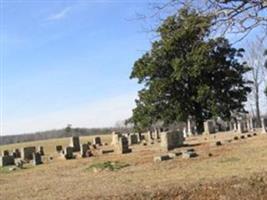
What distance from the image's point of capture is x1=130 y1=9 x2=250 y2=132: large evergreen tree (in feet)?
160

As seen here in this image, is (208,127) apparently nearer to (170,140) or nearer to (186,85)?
(186,85)

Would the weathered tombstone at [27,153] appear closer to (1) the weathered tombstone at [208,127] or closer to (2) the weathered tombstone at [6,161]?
(2) the weathered tombstone at [6,161]

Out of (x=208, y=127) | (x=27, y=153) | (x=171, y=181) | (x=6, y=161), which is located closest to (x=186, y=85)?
(x=208, y=127)

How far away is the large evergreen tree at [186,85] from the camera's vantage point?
4891cm

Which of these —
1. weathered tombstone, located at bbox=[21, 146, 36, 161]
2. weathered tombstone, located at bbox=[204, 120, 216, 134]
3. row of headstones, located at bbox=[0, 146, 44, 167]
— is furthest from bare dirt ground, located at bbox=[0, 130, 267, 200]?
weathered tombstone, located at bbox=[204, 120, 216, 134]

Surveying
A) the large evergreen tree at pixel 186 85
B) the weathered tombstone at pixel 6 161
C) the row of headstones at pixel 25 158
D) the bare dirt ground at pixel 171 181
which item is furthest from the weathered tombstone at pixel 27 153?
the bare dirt ground at pixel 171 181

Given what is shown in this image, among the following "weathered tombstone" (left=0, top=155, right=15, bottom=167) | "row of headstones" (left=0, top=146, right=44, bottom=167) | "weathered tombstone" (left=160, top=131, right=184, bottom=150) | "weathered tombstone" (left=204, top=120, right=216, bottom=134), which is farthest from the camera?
"weathered tombstone" (left=204, top=120, right=216, bottom=134)

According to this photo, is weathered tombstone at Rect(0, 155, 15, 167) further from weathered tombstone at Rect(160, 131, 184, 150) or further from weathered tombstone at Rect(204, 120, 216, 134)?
weathered tombstone at Rect(204, 120, 216, 134)

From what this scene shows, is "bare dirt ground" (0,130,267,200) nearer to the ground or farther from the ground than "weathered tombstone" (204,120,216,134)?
nearer to the ground

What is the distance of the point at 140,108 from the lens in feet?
168

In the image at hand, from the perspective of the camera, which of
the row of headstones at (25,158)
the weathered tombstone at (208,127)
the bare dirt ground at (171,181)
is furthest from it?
the weathered tombstone at (208,127)

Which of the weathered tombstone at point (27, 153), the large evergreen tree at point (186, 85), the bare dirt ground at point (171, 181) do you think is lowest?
the bare dirt ground at point (171, 181)

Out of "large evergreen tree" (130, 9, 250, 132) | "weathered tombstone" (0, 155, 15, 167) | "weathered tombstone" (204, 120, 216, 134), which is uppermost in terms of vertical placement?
"large evergreen tree" (130, 9, 250, 132)

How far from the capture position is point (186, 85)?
50844 mm
